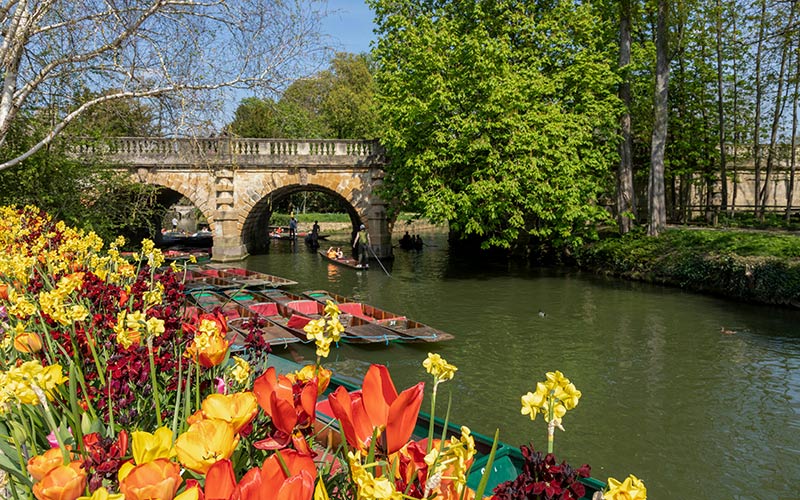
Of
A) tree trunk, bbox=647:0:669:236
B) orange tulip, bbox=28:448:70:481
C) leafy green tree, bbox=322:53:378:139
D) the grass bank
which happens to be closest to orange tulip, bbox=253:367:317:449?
orange tulip, bbox=28:448:70:481

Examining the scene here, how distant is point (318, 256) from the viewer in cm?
2725

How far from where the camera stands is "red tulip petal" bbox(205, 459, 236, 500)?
45.3 inches

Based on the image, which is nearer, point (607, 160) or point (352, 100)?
point (607, 160)

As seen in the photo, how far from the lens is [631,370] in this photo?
9.48 m

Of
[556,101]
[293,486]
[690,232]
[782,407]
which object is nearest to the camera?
[293,486]

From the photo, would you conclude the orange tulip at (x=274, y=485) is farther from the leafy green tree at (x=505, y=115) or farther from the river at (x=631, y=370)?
the leafy green tree at (x=505, y=115)

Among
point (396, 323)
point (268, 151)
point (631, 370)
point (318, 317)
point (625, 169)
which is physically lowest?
point (631, 370)

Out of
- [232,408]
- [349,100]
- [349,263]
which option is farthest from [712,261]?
[349,100]

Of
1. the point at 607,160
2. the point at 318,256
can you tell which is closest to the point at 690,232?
the point at 607,160

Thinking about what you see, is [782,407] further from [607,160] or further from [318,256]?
[318,256]

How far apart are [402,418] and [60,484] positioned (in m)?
0.77

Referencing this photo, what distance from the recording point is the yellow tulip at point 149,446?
1314 mm

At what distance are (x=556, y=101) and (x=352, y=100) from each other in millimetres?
20271

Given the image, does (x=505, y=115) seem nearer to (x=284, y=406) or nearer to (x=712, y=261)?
(x=712, y=261)
